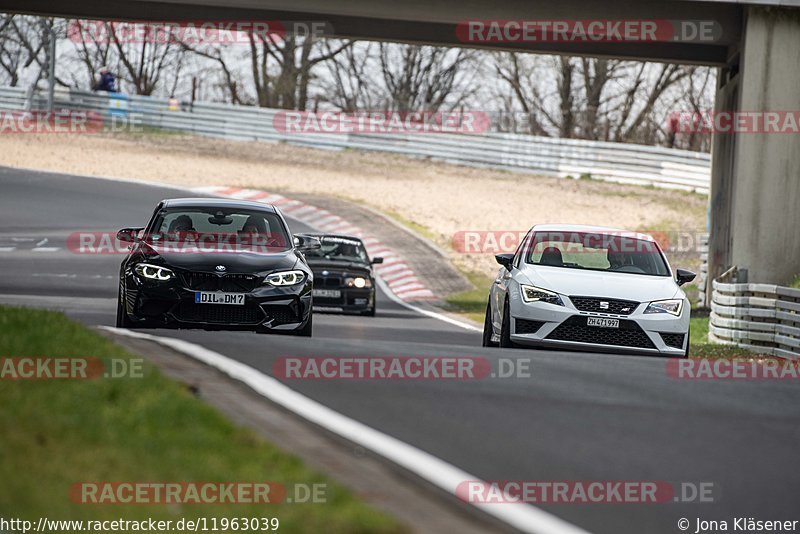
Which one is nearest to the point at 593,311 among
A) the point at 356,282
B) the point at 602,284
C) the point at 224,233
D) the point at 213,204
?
the point at 602,284

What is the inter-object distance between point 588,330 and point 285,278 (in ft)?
9.99

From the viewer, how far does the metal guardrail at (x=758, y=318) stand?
1885 cm

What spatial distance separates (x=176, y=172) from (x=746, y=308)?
27637 millimetres

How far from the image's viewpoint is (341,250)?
23.9 meters

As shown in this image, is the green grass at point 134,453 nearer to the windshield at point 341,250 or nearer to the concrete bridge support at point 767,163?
the windshield at point 341,250

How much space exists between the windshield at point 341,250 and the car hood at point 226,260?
9867mm

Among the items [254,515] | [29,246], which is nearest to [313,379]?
[254,515]

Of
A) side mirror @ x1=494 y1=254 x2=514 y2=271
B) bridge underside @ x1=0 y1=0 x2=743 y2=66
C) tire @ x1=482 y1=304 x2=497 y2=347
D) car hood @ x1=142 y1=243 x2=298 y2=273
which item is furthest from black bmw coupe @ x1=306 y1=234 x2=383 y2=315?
car hood @ x1=142 y1=243 x2=298 y2=273

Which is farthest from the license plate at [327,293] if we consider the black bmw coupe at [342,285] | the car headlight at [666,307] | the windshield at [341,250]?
the car headlight at [666,307]

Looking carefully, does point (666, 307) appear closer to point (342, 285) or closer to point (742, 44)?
point (342, 285)

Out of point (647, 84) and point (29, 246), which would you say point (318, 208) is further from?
point (647, 84)

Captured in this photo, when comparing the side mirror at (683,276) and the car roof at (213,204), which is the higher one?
the car roof at (213,204)

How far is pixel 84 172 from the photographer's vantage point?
142 feet

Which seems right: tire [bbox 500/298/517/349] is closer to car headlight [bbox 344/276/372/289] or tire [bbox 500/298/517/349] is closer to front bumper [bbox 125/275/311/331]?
front bumper [bbox 125/275/311/331]
